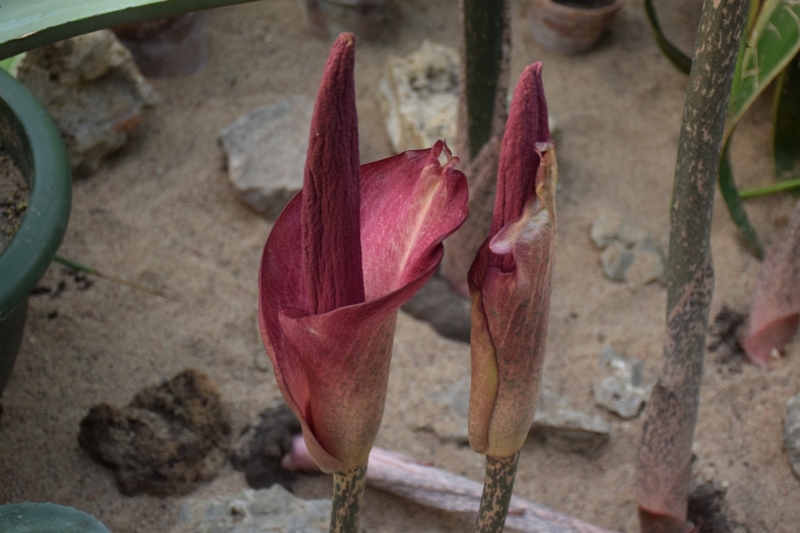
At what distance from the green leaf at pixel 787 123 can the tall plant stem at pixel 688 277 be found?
70 centimetres

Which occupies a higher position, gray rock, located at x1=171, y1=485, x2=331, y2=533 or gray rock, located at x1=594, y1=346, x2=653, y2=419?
gray rock, located at x1=171, y1=485, x2=331, y2=533

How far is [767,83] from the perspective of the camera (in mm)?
971

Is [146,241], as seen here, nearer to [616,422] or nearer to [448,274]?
[448,274]

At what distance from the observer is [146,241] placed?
125cm

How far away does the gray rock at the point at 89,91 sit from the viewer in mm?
1282

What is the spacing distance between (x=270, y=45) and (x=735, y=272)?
1063 millimetres

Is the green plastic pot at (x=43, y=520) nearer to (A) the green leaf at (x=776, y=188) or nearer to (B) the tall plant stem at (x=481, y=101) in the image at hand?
(B) the tall plant stem at (x=481, y=101)

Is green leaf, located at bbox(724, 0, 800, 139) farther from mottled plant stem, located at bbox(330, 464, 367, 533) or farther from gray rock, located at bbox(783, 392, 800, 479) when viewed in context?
mottled plant stem, located at bbox(330, 464, 367, 533)

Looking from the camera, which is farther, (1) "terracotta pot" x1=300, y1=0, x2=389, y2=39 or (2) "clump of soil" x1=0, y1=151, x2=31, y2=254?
(1) "terracotta pot" x1=300, y1=0, x2=389, y2=39

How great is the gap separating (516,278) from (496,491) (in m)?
0.18

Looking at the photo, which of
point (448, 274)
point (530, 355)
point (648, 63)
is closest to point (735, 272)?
point (448, 274)

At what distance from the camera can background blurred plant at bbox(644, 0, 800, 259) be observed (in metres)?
0.95

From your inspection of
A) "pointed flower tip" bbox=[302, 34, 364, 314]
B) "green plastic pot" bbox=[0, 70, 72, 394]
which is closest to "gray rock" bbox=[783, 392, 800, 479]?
"pointed flower tip" bbox=[302, 34, 364, 314]

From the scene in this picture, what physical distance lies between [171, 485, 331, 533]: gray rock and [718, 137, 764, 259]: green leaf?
67 cm
